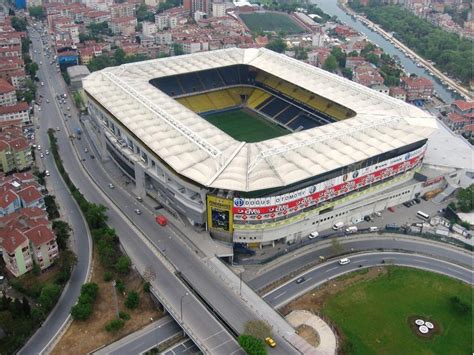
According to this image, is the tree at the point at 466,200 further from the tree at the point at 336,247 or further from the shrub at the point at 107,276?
the shrub at the point at 107,276

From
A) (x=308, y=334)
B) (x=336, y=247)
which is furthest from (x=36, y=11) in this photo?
(x=308, y=334)

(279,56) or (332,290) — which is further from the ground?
(279,56)

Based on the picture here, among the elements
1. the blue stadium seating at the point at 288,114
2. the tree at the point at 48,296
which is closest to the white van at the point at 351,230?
the blue stadium seating at the point at 288,114

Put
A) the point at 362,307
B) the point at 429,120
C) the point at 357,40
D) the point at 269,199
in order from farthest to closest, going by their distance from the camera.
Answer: the point at 357,40
the point at 429,120
the point at 269,199
the point at 362,307

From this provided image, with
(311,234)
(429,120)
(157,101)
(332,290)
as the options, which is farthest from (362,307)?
(157,101)

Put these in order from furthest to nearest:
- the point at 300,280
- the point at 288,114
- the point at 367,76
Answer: the point at 367,76, the point at 288,114, the point at 300,280

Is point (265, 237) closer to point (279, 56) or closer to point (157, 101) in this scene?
point (157, 101)

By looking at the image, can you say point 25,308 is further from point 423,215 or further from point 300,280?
point 423,215
